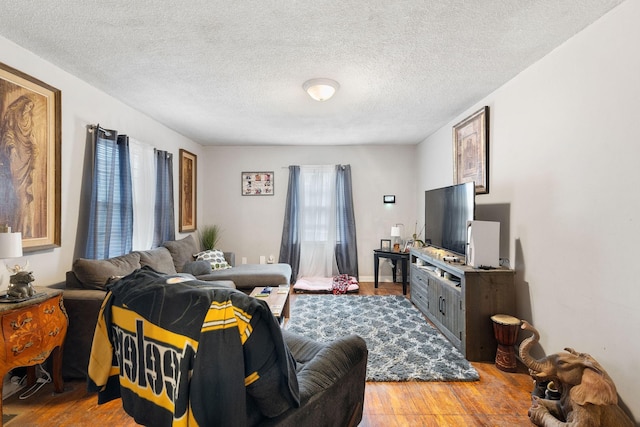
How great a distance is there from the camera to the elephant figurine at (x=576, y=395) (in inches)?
62.9

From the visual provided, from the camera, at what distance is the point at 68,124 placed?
8.66 ft

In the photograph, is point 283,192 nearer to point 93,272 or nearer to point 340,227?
point 340,227

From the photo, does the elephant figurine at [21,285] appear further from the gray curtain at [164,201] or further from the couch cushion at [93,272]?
the gray curtain at [164,201]

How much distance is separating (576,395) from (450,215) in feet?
6.66

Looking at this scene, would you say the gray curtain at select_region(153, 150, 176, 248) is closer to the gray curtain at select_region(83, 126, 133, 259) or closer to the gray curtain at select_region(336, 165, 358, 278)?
the gray curtain at select_region(83, 126, 133, 259)

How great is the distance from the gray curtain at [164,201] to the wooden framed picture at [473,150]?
377 centimetres

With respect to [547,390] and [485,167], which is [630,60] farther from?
[547,390]

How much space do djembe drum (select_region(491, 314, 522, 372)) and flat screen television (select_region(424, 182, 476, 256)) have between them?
2.46 feet

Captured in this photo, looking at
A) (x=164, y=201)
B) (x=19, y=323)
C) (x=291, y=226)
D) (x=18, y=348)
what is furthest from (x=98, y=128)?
(x=291, y=226)

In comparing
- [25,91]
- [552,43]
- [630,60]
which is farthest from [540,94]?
[25,91]

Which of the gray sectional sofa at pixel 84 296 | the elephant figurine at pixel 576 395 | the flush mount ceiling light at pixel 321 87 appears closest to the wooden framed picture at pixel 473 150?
the flush mount ceiling light at pixel 321 87

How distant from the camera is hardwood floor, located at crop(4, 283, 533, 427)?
1.91m

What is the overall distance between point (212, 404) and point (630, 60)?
105 inches

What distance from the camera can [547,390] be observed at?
1.96m
